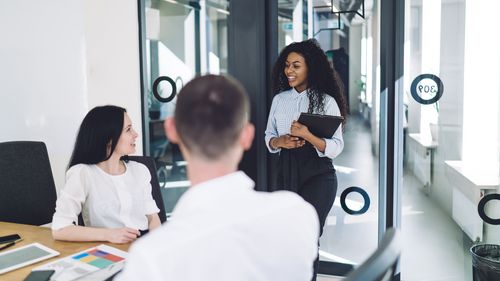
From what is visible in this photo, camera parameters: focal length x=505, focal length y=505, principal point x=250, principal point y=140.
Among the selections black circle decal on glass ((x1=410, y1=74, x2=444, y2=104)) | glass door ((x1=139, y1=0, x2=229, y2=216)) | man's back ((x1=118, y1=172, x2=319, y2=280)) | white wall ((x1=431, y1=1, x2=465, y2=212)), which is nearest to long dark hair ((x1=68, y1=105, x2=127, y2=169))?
man's back ((x1=118, y1=172, x2=319, y2=280))

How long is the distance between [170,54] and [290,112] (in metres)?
1.22

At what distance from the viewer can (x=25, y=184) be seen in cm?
241

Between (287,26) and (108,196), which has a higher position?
(287,26)

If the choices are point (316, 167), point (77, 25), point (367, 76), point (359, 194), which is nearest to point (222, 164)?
point (316, 167)

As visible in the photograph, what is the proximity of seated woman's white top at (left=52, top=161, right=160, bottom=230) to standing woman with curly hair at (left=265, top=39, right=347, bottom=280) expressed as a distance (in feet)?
2.98

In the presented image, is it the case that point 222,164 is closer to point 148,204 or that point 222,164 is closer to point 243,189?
point 243,189

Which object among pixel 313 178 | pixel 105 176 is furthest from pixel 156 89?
pixel 105 176

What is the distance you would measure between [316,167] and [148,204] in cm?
100

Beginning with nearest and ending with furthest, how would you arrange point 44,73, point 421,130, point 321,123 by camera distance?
point 321,123
point 421,130
point 44,73

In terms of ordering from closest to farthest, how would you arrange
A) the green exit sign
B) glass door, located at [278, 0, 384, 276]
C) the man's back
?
the man's back, glass door, located at [278, 0, 384, 276], the green exit sign

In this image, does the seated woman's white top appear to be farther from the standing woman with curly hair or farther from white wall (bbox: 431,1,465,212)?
white wall (bbox: 431,1,465,212)

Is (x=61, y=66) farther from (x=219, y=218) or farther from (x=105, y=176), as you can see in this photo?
(x=219, y=218)

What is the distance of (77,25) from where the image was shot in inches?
135

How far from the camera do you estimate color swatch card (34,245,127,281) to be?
1.42 meters
